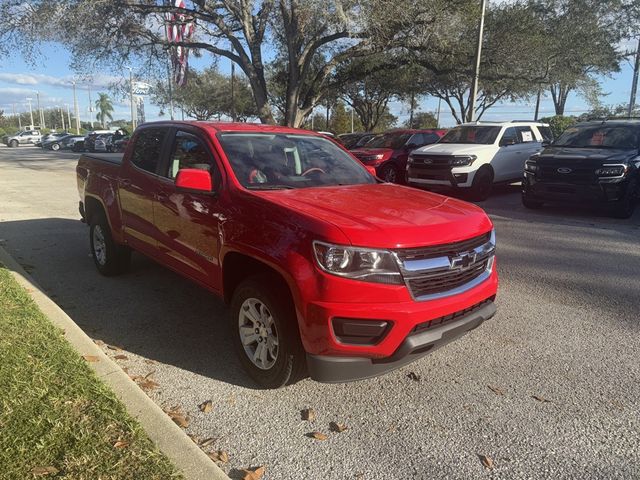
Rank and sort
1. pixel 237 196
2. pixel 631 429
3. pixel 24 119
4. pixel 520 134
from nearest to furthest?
1. pixel 631 429
2. pixel 237 196
3. pixel 520 134
4. pixel 24 119

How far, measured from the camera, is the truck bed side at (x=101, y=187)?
5324 mm

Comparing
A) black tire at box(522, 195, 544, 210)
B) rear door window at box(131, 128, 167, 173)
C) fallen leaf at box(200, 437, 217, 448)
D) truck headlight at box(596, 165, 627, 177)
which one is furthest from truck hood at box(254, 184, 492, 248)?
black tire at box(522, 195, 544, 210)

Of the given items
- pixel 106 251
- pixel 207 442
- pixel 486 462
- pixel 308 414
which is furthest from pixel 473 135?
pixel 207 442

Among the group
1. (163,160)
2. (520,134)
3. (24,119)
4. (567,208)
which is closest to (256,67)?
(520,134)

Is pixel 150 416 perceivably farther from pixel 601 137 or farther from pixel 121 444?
pixel 601 137

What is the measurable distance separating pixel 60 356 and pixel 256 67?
20.0m

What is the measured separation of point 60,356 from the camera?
3367 mm

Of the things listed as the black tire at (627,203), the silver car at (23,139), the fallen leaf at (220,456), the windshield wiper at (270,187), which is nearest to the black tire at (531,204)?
the black tire at (627,203)

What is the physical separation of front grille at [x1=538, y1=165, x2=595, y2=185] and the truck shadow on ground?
23.4 ft

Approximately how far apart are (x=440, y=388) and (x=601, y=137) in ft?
28.9

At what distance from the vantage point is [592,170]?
885cm

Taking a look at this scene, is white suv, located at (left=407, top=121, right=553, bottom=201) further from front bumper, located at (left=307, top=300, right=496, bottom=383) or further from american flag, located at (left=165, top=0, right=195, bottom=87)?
american flag, located at (left=165, top=0, right=195, bottom=87)

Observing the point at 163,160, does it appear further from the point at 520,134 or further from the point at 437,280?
the point at 520,134

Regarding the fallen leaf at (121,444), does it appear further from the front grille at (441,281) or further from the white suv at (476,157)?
the white suv at (476,157)
